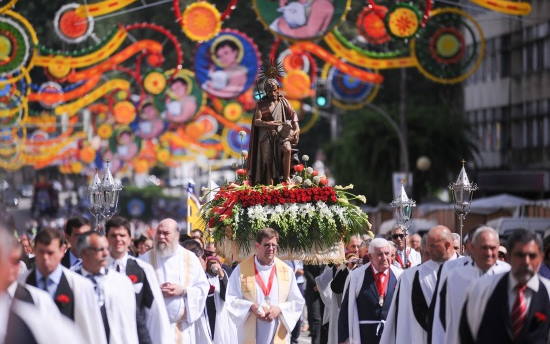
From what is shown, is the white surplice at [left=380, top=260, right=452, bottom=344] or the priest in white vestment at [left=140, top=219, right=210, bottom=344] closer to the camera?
the white surplice at [left=380, top=260, right=452, bottom=344]

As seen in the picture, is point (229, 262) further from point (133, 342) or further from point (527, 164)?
point (527, 164)

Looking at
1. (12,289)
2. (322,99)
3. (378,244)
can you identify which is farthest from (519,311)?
(322,99)

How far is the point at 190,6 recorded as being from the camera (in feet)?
90.4

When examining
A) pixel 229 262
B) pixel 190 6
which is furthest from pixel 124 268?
pixel 190 6

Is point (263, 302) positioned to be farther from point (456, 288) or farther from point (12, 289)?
point (12, 289)

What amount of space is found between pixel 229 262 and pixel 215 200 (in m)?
0.69

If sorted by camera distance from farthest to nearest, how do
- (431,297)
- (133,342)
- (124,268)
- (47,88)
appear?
(47,88), (431,297), (124,268), (133,342)

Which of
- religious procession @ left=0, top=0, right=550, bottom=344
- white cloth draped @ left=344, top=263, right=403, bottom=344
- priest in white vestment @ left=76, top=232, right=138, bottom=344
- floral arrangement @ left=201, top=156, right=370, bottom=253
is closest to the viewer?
religious procession @ left=0, top=0, right=550, bottom=344

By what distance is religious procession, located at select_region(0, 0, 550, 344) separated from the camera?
1016 cm

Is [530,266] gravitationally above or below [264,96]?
below

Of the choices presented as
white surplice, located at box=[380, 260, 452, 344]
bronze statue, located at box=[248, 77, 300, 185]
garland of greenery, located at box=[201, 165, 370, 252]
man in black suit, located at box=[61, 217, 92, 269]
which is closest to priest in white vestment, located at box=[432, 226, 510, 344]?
white surplice, located at box=[380, 260, 452, 344]

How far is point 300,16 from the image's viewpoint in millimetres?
25250

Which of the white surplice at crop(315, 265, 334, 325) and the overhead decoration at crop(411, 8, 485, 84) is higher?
the overhead decoration at crop(411, 8, 485, 84)

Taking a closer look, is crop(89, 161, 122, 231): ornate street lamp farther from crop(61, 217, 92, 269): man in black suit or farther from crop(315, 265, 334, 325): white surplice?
crop(61, 217, 92, 269): man in black suit
